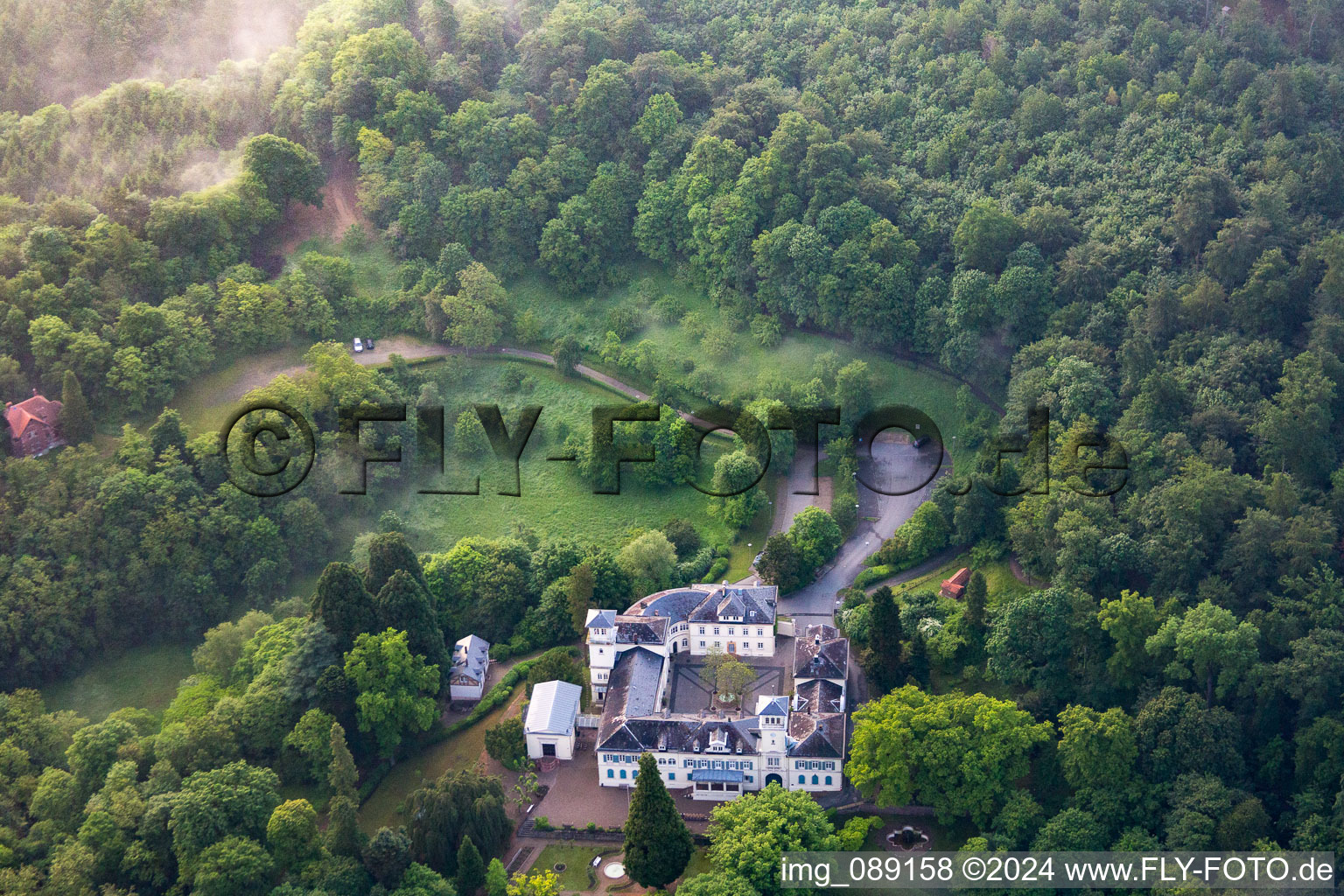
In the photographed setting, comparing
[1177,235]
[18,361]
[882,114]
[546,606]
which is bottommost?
[546,606]

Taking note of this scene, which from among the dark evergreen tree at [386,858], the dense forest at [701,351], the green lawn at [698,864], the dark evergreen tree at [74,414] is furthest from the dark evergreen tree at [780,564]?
the dark evergreen tree at [74,414]

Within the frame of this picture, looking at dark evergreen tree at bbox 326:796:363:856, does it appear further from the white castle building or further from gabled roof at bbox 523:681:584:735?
the white castle building

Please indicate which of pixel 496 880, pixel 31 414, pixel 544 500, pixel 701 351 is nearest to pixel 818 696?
pixel 496 880

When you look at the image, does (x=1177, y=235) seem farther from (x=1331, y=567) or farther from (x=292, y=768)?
(x=292, y=768)

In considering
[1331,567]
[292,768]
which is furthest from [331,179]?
[1331,567]

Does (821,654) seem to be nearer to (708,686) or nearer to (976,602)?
(708,686)

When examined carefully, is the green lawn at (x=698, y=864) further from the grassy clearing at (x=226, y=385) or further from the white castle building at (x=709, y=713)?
the grassy clearing at (x=226, y=385)

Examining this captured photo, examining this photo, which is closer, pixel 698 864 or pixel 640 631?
pixel 698 864

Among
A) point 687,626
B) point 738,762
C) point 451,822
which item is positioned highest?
point 687,626
